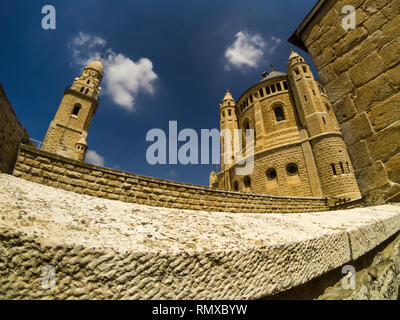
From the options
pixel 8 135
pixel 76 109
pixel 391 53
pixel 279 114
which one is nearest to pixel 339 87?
pixel 391 53

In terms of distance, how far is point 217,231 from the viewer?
1310 mm

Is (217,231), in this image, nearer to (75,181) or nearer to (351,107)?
(351,107)

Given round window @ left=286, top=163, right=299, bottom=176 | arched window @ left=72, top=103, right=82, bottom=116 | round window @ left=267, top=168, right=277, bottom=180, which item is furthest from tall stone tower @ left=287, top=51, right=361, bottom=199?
arched window @ left=72, top=103, right=82, bottom=116

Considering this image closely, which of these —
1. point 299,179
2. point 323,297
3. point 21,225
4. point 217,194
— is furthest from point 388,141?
point 299,179

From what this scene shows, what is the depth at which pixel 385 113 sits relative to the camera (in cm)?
216

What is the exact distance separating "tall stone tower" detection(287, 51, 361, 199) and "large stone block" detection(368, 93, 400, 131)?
42.9 feet

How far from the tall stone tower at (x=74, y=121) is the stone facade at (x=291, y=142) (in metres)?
16.9

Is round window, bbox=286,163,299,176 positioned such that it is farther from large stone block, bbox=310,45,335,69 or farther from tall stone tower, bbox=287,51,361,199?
large stone block, bbox=310,45,335,69

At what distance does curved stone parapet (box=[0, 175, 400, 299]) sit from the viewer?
0.66 metres

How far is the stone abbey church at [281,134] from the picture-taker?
45.3 feet

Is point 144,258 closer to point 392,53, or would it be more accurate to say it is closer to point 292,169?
point 392,53

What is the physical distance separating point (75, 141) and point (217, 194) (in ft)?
69.6

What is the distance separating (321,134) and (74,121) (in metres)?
26.1
